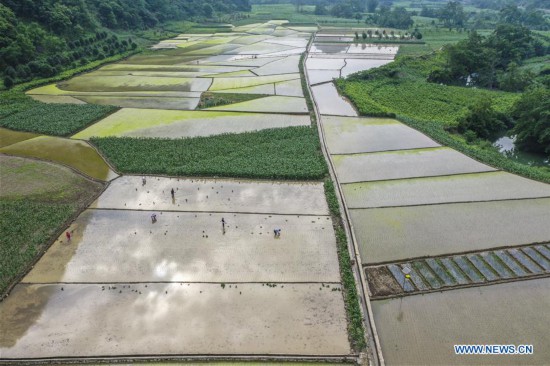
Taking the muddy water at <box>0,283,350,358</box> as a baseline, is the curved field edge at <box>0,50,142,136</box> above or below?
above

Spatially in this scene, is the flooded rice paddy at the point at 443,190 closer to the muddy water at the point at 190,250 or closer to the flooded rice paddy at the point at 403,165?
the flooded rice paddy at the point at 403,165

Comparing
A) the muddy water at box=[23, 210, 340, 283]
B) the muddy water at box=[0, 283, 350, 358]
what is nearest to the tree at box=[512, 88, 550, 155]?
the muddy water at box=[23, 210, 340, 283]

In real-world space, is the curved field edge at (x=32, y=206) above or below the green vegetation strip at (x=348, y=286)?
above

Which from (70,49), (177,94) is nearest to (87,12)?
(70,49)

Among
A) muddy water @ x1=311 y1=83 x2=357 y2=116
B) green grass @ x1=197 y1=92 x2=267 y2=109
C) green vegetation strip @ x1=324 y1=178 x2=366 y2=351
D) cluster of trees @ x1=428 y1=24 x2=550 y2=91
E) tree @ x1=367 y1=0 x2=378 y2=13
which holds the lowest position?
green vegetation strip @ x1=324 y1=178 x2=366 y2=351

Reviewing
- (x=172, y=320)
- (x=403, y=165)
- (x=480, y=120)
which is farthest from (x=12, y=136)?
(x=480, y=120)

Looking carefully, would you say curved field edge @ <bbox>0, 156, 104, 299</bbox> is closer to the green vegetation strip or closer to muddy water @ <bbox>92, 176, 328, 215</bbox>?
muddy water @ <bbox>92, 176, 328, 215</bbox>

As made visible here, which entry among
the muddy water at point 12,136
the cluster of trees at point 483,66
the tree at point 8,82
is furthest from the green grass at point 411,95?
the tree at point 8,82
